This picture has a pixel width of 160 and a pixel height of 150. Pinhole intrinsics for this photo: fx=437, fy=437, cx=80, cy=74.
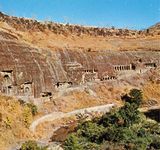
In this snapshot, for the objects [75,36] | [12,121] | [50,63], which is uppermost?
[75,36]

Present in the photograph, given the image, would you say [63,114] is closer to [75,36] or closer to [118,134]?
[118,134]

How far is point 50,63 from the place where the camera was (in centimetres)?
6253

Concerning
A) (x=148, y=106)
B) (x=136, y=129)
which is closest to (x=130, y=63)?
(x=148, y=106)

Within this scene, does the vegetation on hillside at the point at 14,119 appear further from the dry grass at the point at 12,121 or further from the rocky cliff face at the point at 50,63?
the rocky cliff face at the point at 50,63

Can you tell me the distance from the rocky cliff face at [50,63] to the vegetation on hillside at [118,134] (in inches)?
401

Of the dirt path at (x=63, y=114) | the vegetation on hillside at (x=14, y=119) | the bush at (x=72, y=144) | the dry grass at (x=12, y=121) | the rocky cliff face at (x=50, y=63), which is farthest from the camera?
the rocky cliff face at (x=50, y=63)

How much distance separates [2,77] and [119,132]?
54.2 feet

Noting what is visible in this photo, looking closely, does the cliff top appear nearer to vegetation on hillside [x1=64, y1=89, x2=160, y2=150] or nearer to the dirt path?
the dirt path

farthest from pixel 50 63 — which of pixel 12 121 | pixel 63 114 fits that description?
pixel 12 121

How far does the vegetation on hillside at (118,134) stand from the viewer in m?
40.8

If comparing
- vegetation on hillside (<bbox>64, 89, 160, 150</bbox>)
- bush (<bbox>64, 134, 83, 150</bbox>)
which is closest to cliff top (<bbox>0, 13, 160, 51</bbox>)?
vegetation on hillside (<bbox>64, 89, 160, 150</bbox>)

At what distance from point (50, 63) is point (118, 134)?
2210 cm

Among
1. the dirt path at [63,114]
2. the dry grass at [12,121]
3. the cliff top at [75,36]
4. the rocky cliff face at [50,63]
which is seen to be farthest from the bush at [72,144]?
the cliff top at [75,36]

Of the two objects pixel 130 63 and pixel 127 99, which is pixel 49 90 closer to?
pixel 127 99
